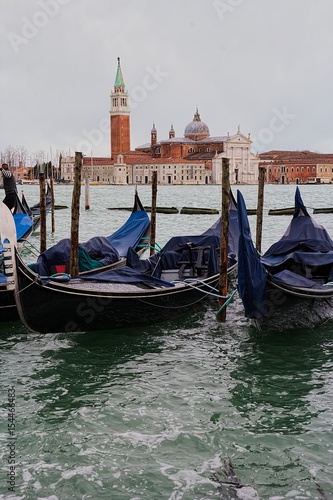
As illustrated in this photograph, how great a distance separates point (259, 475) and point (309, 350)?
1828 millimetres

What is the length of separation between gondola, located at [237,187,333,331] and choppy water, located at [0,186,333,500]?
0.43 feet

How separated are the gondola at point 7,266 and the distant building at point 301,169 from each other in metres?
65.2

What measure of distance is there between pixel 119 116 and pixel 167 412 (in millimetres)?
67382

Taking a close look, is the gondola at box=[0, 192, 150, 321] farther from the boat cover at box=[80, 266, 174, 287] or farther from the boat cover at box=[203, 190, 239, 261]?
the boat cover at box=[203, 190, 239, 261]

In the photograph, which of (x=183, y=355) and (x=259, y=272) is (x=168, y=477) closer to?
(x=183, y=355)

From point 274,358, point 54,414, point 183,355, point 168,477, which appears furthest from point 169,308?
point 168,477

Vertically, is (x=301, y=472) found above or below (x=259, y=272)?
below

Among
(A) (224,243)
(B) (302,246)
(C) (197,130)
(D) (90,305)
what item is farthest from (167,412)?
(C) (197,130)

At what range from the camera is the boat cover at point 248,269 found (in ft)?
14.9

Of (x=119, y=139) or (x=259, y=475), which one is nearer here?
(x=259, y=475)

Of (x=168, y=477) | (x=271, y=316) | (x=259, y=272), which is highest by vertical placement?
(x=259, y=272)

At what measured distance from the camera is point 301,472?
295cm

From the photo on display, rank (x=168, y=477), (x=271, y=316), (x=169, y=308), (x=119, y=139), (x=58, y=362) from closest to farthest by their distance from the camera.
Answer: (x=168, y=477) → (x=58, y=362) → (x=271, y=316) → (x=169, y=308) → (x=119, y=139)

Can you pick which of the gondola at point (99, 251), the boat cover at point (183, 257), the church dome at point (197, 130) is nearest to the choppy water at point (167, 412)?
the boat cover at point (183, 257)
